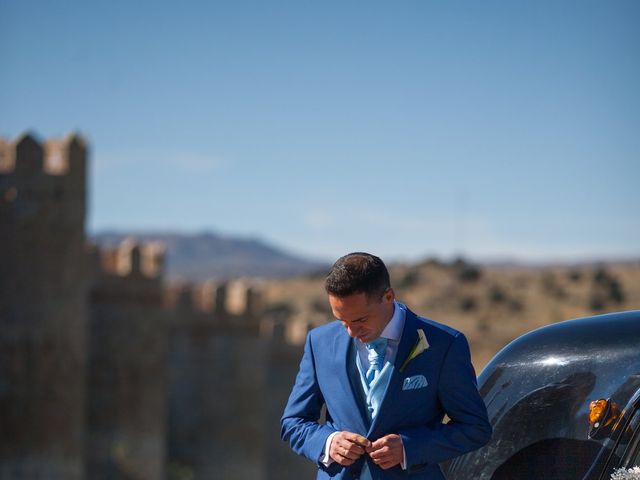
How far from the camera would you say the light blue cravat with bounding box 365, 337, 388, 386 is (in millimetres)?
3789

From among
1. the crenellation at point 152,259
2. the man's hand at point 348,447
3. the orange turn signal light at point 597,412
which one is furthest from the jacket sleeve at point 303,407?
the crenellation at point 152,259

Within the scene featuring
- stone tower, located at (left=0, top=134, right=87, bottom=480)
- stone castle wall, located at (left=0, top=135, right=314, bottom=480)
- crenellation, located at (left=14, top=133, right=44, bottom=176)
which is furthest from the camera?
stone castle wall, located at (left=0, top=135, right=314, bottom=480)

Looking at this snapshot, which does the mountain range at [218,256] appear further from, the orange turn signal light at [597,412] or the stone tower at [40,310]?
the orange turn signal light at [597,412]

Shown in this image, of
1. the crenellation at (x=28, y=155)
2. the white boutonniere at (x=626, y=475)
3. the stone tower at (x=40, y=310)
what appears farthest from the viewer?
the stone tower at (x=40, y=310)

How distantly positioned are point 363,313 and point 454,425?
1.25 ft

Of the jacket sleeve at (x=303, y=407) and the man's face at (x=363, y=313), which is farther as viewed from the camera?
the jacket sleeve at (x=303, y=407)

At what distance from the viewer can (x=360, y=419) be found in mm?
3748

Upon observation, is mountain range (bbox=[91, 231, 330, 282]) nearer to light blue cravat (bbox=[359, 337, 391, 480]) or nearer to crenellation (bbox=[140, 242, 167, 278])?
crenellation (bbox=[140, 242, 167, 278])

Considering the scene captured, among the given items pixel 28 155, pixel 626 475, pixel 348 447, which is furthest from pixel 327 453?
pixel 28 155

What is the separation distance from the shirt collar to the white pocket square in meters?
0.12

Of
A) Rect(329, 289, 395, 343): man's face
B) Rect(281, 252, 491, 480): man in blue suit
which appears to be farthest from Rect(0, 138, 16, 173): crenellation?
Rect(329, 289, 395, 343): man's face

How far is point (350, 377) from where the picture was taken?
3.79 meters

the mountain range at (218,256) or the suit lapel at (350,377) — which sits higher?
the suit lapel at (350,377)

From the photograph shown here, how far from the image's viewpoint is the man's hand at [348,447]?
3.64 metres
